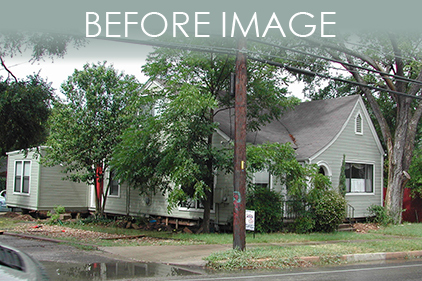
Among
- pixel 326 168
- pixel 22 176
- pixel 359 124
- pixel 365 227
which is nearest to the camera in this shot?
pixel 326 168

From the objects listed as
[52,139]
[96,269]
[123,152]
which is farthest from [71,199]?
[96,269]

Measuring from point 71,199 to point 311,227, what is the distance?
44.3 feet

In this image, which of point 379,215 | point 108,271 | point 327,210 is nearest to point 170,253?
point 108,271

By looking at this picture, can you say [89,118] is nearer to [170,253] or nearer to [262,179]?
[262,179]

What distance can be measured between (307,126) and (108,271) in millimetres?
14703

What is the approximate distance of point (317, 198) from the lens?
17656mm

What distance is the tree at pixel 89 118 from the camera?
19484 mm

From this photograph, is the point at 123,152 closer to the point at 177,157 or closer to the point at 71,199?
the point at 177,157

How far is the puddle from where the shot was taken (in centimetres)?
944

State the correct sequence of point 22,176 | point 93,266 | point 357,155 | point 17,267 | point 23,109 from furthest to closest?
point 22,176 < point 357,155 < point 23,109 < point 93,266 < point 17,267

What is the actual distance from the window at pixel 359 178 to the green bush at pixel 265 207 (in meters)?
5.50

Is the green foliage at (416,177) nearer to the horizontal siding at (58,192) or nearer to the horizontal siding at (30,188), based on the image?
the horizontal siding at (58,192)

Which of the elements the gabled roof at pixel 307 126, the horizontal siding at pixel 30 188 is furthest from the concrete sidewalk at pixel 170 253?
the horizontal siding at pixel 30 188

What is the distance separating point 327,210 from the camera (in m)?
17.7
